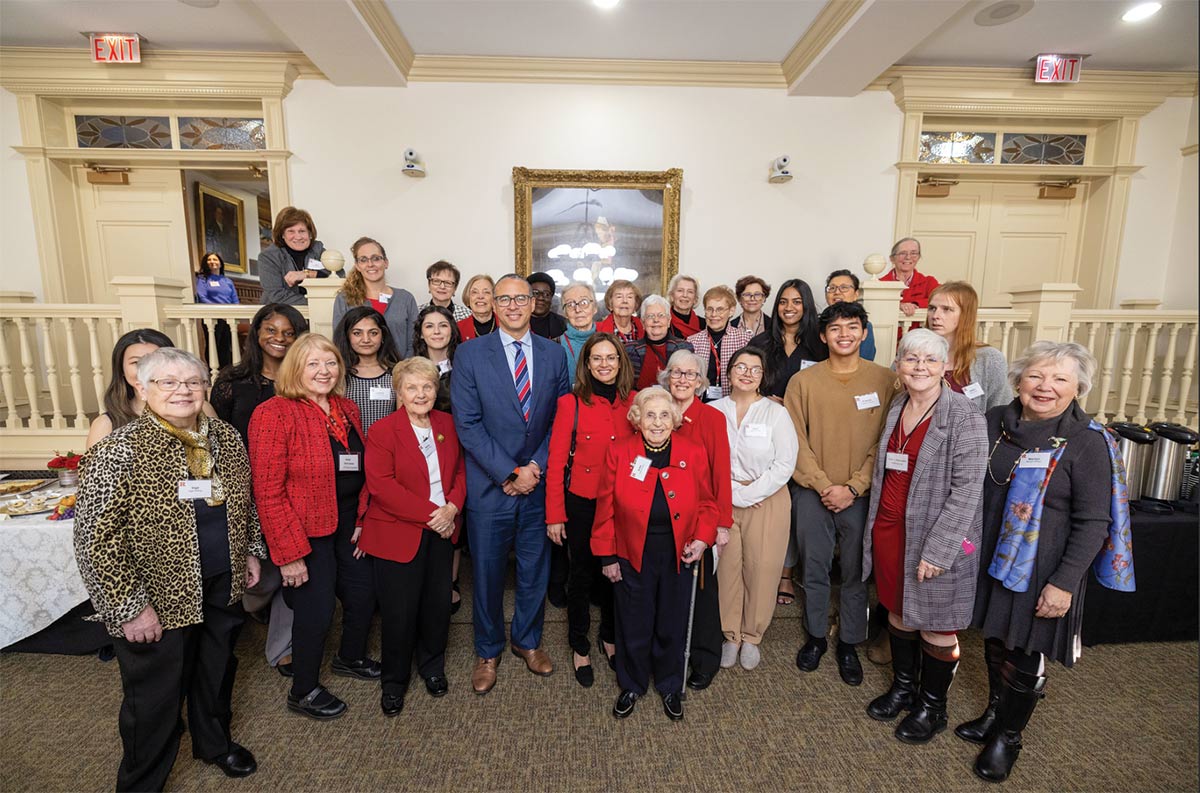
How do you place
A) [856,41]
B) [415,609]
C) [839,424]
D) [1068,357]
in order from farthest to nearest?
[856,41] → [839,424] → [415,609] → [1068,357]

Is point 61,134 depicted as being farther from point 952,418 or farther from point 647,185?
point 952,418

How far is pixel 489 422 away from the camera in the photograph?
2.25 metres

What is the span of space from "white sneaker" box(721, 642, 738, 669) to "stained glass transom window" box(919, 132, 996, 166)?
5.34m

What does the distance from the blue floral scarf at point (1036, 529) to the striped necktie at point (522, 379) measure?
1.92 metres

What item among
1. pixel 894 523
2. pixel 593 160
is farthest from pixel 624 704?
pixel 593 160

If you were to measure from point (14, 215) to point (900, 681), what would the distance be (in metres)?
7.90

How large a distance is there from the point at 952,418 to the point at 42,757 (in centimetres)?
367

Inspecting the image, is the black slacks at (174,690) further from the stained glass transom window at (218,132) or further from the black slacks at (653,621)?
the stained glass transom window at (218,132)

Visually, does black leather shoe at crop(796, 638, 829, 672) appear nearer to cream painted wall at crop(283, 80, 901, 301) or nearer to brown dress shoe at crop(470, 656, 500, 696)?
brown dress shoe at crop(470, 656, 500, 696)

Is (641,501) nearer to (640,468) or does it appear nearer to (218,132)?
(640,468)

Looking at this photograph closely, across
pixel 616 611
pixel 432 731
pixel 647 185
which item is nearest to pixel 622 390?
pixel 616 611

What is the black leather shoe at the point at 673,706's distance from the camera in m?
2.09

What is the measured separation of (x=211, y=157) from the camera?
15.9 feet

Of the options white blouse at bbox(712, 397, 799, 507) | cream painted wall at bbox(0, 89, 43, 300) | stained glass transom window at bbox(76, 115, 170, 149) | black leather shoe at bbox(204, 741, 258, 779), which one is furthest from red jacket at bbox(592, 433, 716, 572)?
cream painted wall at bbox(0, 89, 43, 300)
